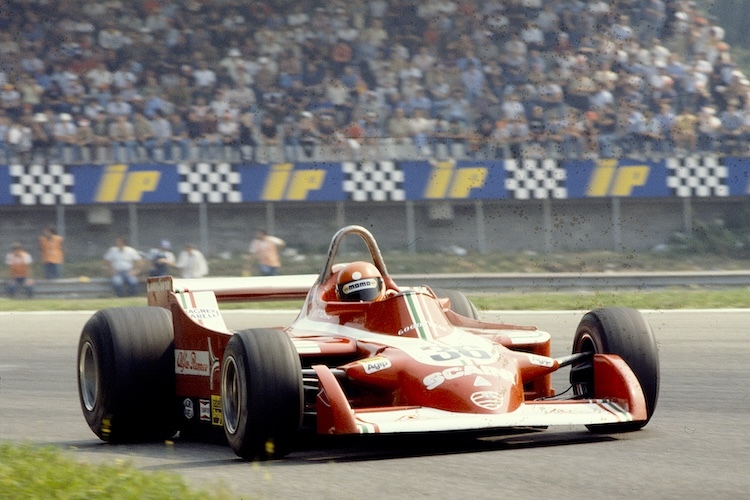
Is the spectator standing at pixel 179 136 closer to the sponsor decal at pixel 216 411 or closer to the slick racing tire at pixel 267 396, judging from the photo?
the sponsor decal at pixel 216 411

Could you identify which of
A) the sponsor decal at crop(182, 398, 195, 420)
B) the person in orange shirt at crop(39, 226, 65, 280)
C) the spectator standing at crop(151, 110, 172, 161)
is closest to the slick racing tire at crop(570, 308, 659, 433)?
the sponsor decal at crop(182, 398, 195, 420)

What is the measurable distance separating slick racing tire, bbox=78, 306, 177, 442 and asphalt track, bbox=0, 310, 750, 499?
153mm

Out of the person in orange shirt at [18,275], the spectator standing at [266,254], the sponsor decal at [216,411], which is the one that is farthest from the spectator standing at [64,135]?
the sponsor decal at [216,411]

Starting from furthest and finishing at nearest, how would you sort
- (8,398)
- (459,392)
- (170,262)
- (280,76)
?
(280,76)
(170,262)
(8,398)
(459,392)

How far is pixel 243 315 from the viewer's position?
1494 centimetres

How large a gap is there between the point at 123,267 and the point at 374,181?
4078mm

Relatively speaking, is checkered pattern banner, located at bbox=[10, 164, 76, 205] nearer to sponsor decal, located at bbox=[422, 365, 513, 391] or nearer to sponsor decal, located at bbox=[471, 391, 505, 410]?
sponsor decal, located at bbox=[422, 365, 513, 391]

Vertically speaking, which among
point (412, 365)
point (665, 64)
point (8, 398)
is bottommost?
point (8, 398)

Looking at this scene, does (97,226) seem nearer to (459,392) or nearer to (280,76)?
(280,76)

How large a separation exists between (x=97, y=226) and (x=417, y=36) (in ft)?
21.2

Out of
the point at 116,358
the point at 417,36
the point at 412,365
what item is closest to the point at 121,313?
the point at 116,358

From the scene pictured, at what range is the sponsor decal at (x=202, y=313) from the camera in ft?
25.0

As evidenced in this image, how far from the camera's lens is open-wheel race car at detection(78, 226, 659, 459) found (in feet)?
19.2

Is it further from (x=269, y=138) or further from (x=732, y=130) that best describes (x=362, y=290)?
(x=732, y=130)
